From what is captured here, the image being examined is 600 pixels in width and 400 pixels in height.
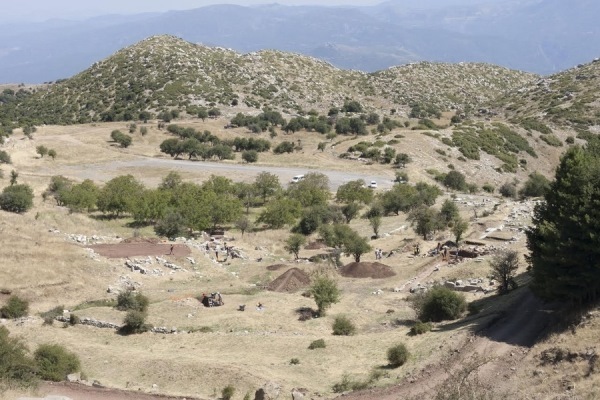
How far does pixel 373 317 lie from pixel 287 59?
153650 mm

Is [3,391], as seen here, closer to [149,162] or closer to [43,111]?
[149,162]

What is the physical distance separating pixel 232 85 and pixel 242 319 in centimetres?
12876

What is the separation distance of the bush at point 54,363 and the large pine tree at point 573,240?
22.7 meters

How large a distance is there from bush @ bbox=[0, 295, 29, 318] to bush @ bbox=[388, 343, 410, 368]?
73.7ft

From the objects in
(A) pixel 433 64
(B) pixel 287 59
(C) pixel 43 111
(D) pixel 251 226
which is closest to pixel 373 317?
(D) pixel 251 226

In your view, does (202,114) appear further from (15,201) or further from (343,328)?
(343,328)

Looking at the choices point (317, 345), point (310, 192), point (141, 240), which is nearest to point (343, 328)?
point (317, 345)

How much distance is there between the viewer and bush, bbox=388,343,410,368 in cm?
2730

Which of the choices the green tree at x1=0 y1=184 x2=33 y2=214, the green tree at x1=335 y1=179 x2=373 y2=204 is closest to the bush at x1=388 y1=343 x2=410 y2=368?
the green tree at x1=335 y1=179 x2=373 y2=204

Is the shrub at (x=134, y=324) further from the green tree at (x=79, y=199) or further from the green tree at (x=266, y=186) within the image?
A: the green tree at (x=266, y=186)

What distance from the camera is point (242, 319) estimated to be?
35781mm

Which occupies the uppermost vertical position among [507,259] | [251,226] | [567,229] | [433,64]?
[433,64]

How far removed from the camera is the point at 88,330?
113 feet

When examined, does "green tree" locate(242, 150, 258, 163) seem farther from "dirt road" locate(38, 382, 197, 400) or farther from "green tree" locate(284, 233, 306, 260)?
"dirt road" locate(38, 382, 197, 400)
